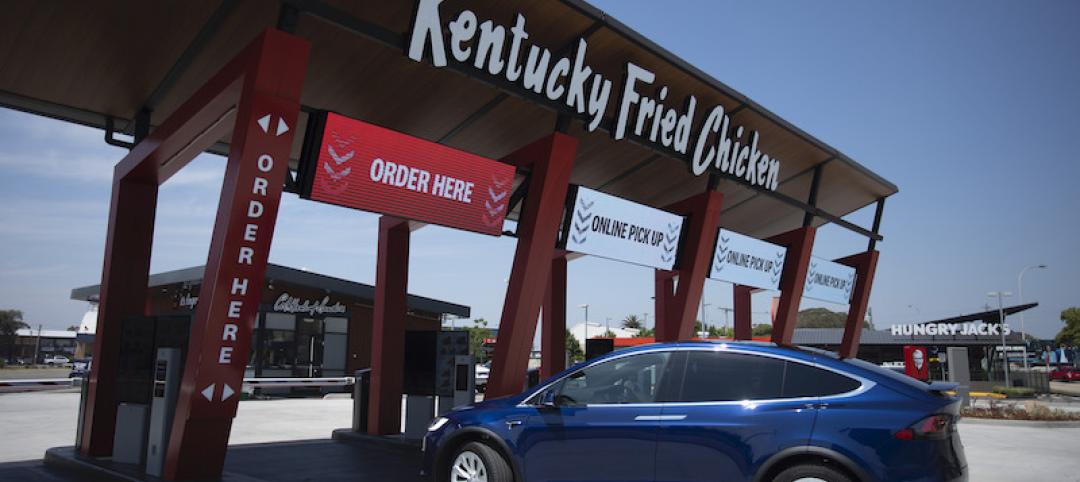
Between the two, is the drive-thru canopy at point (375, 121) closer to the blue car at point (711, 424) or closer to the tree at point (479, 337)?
the blue car at point (711, 424)

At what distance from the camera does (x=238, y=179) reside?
7352mm

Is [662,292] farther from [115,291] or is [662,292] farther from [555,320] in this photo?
[115,291]

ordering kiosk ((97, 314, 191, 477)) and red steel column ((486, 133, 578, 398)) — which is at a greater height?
red steel column ((486, 133, 578, 398))

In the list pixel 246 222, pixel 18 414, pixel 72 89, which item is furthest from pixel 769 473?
pixel 18 414

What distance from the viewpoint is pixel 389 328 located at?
1223 cm

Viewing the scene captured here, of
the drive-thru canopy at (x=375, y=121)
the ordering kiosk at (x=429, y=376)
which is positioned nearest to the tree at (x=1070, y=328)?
the drive-thru canopy at (x=375, y=121)

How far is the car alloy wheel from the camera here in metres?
6.16

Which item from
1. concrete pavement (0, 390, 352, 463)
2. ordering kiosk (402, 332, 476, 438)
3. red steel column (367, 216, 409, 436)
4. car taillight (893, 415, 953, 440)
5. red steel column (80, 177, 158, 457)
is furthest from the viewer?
red steel column (367, 216, 409, 436)

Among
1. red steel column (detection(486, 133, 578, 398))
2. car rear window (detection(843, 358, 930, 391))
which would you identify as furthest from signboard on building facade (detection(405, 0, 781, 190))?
car rear window (detection(843, 358, 930, 391))

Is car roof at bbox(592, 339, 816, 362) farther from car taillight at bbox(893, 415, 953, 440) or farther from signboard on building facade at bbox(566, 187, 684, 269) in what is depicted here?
signboard on building facade at bbox(566, 187, 684, 269)

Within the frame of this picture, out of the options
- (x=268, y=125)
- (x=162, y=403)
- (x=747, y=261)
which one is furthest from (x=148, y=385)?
(x=747, y=261)

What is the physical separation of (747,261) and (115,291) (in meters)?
12.8

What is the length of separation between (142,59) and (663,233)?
929 cm

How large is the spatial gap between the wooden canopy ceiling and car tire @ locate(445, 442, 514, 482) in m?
5.04
